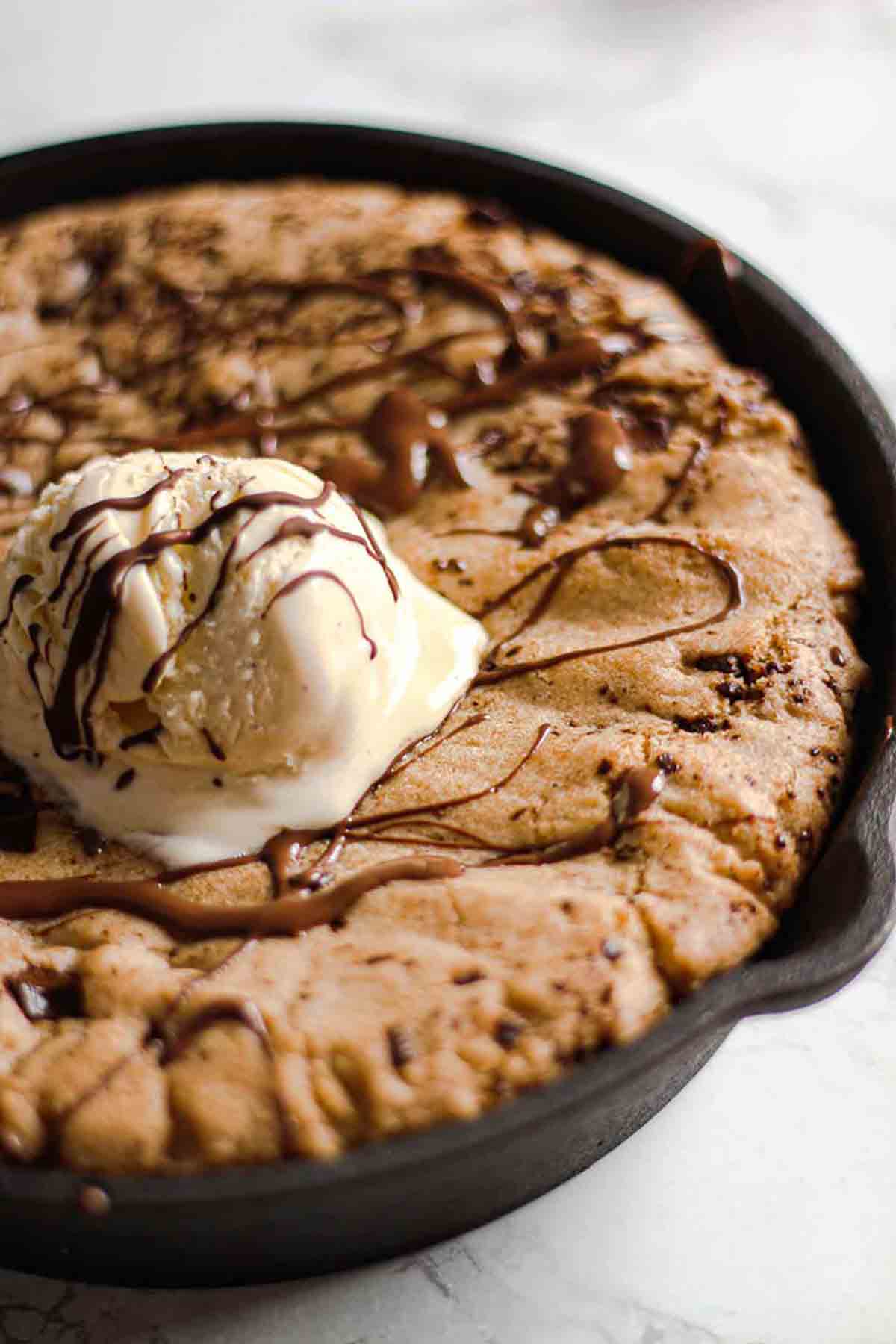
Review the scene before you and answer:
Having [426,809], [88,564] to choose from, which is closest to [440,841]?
[426,809]

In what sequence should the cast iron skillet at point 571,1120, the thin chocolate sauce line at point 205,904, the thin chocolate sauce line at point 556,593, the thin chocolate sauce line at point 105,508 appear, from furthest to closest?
the thin chocolate sauce line at point 556,593 → the thin chocolate sauce line at point 105,508 → the thin chocolate sauce line at point 205,904 → the cast iron skillet at point 571,1120

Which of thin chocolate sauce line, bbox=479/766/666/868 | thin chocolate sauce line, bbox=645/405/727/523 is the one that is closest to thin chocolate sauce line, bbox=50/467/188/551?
thin chocolate sauce line, bbox=479/766/666/868

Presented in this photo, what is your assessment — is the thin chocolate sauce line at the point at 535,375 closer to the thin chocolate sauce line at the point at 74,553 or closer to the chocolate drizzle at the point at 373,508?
the chocolate drizzle at the point at 373,508

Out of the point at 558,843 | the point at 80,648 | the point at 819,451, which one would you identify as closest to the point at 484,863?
the point at 558,843

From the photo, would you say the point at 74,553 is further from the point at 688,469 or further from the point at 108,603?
the point at 688,469

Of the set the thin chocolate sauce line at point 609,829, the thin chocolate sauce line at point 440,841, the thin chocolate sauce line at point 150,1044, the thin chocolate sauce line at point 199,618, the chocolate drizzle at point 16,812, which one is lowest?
the chocolate drizzle at point 16,812

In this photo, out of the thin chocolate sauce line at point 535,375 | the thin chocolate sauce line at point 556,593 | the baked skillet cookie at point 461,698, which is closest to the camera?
the baked skillet cookie at point 461,698

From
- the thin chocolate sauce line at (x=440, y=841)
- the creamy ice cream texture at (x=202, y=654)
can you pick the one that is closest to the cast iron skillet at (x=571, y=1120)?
the thin chocolate sauce line at (x=440, y=841)

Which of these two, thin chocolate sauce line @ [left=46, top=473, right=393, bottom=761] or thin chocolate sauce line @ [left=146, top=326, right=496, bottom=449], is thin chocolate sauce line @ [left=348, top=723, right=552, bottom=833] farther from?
thin chocolate sauce line @ [left=146, top=326, right=496, bottom=449]
